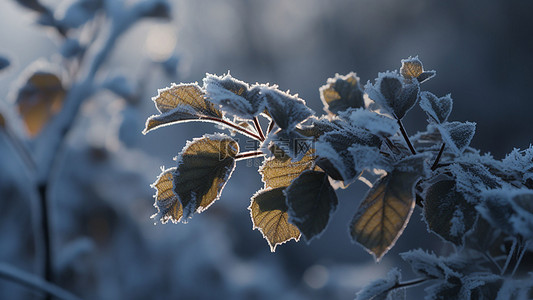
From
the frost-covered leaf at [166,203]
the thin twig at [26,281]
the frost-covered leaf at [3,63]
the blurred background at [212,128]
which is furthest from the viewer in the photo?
the blurred background at [212,128]

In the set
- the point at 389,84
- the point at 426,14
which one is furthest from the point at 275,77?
the point at 389,84

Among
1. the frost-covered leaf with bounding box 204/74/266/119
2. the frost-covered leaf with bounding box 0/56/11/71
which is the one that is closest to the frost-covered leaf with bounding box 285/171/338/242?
the frost-covered leaf with bounding box 204/74/266/119

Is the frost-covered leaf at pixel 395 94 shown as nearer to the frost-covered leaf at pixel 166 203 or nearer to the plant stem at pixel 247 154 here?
the plant stem at pixel 247 154

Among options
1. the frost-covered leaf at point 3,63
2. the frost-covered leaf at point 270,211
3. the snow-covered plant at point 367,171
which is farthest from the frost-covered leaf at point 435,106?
the frost-covered leaf at point 3,63

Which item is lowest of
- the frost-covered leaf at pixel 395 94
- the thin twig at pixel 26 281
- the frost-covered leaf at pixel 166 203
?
the thin twig at pixel 26 281

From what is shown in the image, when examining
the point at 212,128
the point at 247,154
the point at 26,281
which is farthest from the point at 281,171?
the point at 212,128

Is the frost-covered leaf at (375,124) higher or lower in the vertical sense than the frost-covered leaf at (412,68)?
lower
